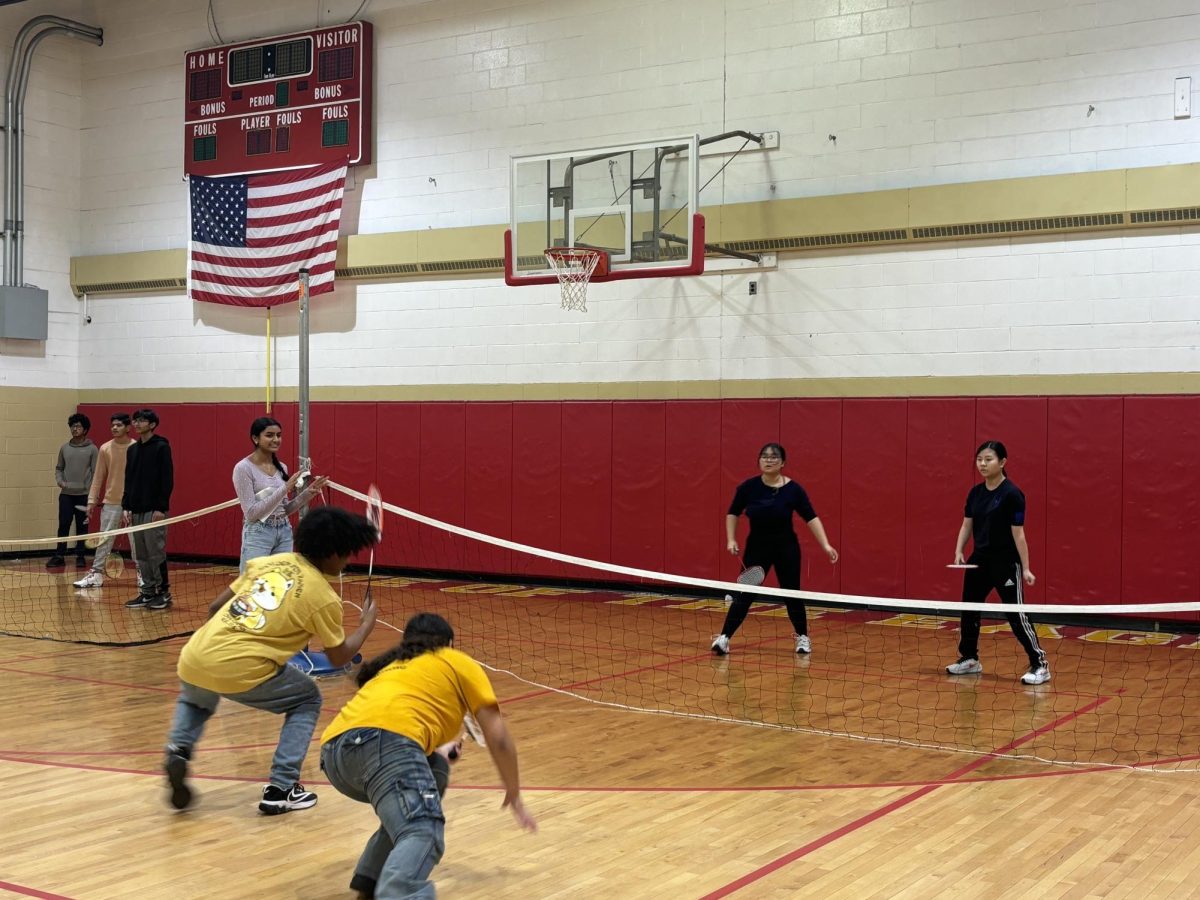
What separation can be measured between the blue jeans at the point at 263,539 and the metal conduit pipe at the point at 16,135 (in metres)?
12.8

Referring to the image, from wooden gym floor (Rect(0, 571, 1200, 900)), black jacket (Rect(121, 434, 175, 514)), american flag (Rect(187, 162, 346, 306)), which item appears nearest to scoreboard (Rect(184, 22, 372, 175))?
american flag (Rect(187, 162, 346, 306))

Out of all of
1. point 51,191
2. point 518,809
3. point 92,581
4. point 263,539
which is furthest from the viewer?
point 51,191

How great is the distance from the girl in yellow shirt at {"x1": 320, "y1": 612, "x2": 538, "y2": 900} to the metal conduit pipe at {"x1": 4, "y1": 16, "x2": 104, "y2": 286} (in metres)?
17.6

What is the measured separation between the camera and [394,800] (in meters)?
4.43

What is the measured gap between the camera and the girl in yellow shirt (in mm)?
4402

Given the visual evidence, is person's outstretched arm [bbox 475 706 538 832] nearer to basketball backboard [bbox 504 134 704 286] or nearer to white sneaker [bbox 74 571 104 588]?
basketball backboard [bbox 504 134 704 286]

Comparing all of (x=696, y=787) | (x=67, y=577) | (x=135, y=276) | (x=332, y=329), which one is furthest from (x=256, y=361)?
(x=696, y=787)

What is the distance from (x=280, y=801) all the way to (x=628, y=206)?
9.52 m

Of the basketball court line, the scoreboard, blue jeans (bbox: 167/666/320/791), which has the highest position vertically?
the scoreboard

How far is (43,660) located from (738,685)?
230 inches

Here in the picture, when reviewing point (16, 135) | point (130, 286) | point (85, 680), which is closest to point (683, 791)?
point (85, 680)

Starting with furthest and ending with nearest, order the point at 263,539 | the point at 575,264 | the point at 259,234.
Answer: the point at 259,234 < the point at 575,264 < the point at 263,539

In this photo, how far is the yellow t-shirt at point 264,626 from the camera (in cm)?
575

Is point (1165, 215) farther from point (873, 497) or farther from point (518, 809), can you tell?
point (518, 809)
